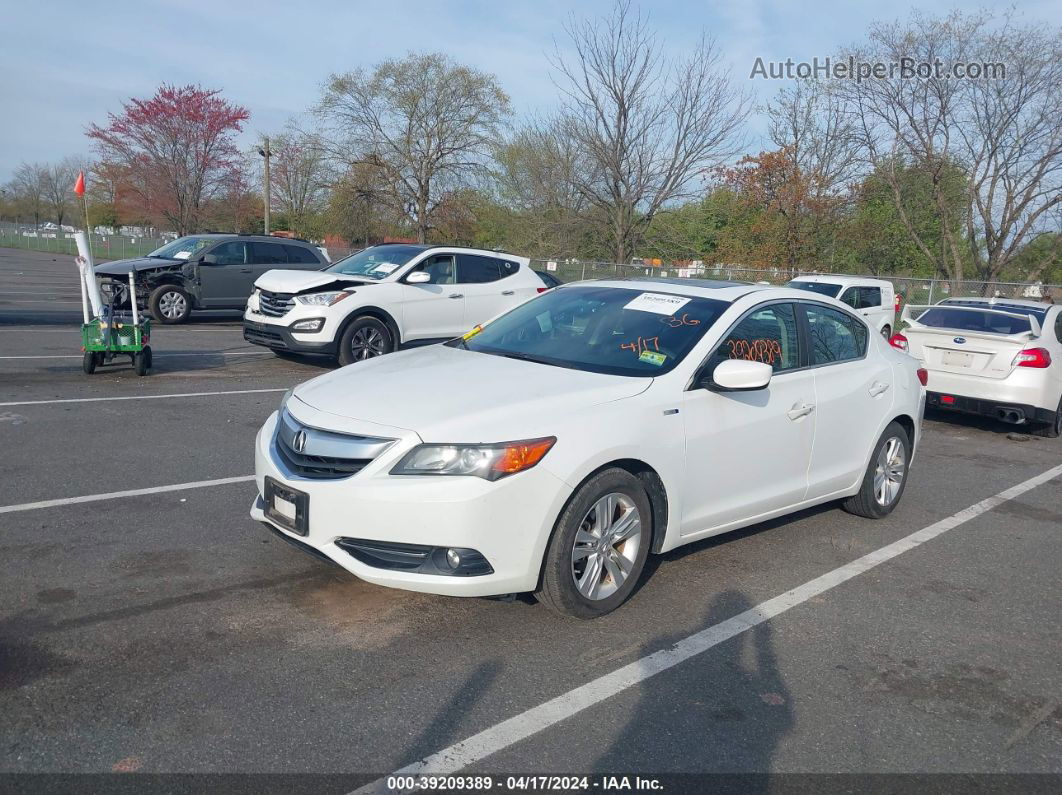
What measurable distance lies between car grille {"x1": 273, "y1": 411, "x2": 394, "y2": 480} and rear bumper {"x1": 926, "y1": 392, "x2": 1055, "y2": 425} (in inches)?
330

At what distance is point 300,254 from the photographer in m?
17.6

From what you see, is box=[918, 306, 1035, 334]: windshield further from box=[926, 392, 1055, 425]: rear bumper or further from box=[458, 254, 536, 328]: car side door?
box=[458, 254, 536, 328]: car side door

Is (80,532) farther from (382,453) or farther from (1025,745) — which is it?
(1025,745)

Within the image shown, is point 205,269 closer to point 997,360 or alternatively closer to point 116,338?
point 116,338

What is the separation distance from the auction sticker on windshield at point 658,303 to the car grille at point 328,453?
6.56 ft

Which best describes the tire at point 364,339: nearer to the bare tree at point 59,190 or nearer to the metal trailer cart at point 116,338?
the metal trailer cart at point 116,338

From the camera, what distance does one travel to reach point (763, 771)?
3.16 m

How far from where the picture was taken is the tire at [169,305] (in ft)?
52.9

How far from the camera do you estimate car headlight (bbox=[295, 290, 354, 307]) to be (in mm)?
11641

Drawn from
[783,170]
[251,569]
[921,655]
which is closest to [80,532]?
[251,569]

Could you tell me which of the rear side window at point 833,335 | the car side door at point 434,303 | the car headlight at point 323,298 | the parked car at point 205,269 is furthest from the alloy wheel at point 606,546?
the parked car at point 205,269

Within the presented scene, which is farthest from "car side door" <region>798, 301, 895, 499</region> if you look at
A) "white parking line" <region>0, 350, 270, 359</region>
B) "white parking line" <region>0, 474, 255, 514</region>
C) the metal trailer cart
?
"white parking line" <region>0, 350, 270, 359</region>

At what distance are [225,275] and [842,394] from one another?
13612mm

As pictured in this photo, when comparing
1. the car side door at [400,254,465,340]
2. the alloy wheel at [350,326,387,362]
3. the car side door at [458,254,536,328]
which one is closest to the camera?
the alloy wheel at [350,326,387,362]
